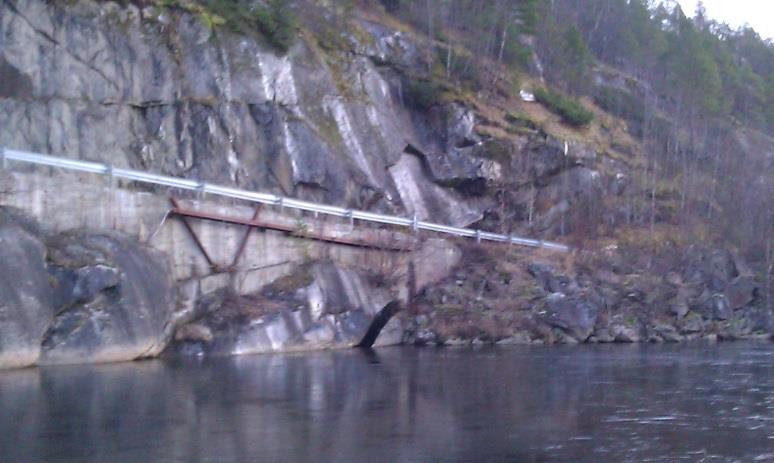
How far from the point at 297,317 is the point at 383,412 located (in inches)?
600

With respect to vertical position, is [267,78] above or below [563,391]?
above

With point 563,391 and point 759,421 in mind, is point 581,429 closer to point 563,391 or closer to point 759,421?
point 759,421

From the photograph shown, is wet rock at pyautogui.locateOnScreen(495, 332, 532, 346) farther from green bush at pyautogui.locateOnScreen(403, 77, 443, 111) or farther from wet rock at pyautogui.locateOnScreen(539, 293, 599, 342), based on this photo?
green bush at pyautogui.locateOnScreen(403, 77, 443, 111)

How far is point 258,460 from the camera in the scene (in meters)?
12.4

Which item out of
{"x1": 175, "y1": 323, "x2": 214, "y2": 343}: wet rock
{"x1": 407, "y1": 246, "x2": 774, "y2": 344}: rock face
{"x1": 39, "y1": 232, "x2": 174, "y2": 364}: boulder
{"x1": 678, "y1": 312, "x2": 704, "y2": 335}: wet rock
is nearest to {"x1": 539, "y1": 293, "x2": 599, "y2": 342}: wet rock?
{"x1": 407, "y1": 246, "x2": 774, "y2": 344}: rock face

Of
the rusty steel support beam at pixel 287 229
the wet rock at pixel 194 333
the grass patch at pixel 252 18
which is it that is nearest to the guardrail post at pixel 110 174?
the rusty steel support beam at pixel 287 229

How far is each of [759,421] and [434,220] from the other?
2849cm

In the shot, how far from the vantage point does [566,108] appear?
5441 cm

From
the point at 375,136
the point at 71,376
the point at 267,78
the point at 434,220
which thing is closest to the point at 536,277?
the point at 434,220

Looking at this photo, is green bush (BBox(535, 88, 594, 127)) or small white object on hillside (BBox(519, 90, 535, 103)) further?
small white object on hillside (BBox(519, 90, 535, 103))

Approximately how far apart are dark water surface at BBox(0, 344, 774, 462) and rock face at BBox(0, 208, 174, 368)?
937 millimetres

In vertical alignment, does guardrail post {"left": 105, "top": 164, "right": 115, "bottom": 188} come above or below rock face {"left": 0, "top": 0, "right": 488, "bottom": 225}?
below

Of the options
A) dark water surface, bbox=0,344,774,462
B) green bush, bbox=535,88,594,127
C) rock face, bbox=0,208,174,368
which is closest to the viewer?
dark water surface, bbox=0,344,774,462

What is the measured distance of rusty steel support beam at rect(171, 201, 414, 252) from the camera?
30141 millimetres
